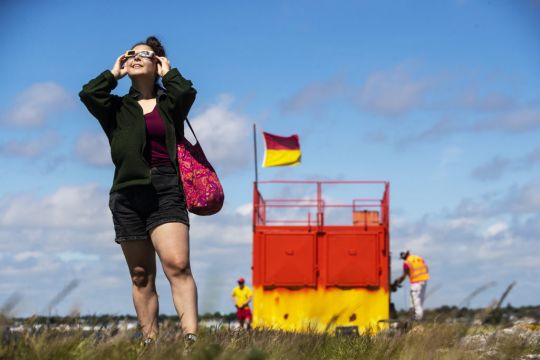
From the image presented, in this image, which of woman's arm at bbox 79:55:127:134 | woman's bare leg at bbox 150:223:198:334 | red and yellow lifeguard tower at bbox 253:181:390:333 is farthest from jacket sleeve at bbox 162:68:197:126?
red and yellow lifeguard tower at bbox 253:181:390:333

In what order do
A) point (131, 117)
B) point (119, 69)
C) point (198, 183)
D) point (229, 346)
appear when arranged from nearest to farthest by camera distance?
point (229, 346) → point (198, 183) → point (131, 117) → point (119, 69)

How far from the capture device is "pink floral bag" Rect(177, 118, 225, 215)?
5.41 metres

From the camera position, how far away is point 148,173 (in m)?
5.37

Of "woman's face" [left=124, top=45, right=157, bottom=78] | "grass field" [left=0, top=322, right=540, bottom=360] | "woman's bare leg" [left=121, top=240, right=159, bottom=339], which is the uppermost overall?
"woman's face" [left=124, top=45, right=157, bottom=78]

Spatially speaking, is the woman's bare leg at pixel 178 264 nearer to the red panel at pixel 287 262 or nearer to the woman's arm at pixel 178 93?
the woman's arm at pixel 178 93

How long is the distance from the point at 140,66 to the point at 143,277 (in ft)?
4.16

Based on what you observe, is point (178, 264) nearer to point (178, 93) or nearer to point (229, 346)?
point (178, 93)

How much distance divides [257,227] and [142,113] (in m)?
14.3

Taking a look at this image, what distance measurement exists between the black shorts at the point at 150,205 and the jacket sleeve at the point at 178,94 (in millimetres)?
349

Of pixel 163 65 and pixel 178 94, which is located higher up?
pixel 163 65

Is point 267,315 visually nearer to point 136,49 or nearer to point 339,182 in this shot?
point 339,182

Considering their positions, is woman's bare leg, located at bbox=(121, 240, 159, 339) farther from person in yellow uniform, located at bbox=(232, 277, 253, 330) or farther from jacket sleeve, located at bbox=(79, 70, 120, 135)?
person in yellow uniform, located at bbox=(232, 277, 253, 330)

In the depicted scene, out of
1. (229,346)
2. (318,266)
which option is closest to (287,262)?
(318,266)

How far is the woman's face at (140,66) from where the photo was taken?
5691mm
